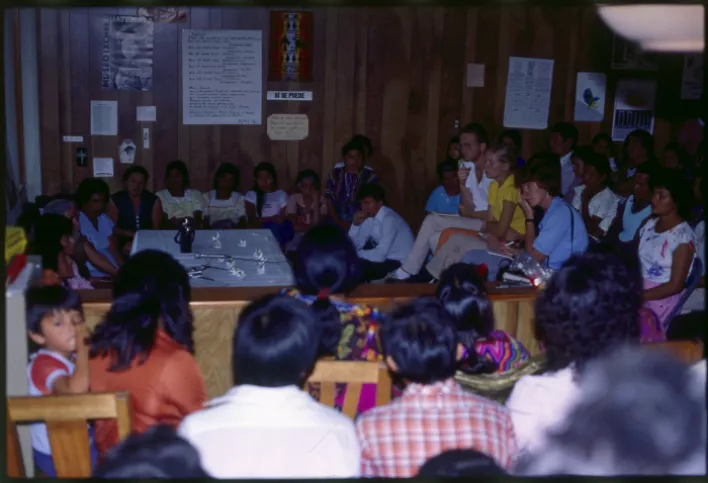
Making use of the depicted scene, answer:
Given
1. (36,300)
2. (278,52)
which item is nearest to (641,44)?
(36,300)

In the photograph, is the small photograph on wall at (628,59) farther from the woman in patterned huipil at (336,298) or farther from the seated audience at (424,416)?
the seated audience at (424,416)

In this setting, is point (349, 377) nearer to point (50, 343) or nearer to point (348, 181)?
point (50, 343)

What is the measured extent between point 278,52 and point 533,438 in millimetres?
4789

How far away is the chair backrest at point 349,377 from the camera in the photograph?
228 cm

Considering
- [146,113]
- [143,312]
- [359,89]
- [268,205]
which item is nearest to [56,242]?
[143,312]

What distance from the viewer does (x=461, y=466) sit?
4.45ft

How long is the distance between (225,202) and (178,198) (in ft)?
1.08

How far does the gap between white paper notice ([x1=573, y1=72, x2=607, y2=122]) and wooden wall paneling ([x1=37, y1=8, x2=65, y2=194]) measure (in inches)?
159

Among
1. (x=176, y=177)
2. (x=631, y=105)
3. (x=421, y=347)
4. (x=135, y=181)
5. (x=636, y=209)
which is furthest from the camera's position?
(x=631, y=105)

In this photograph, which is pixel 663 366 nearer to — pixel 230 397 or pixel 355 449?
pixel 355 449

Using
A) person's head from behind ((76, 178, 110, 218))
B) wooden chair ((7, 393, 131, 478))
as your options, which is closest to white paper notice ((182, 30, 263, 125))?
person's head from behind ((76, 178, 110, 218))

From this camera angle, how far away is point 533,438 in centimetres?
195

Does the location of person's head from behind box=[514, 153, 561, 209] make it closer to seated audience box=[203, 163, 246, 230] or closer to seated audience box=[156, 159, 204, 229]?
seated audience box=[203, 163, 246, 230]

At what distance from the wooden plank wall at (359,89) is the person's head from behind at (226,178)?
423 millimetres
